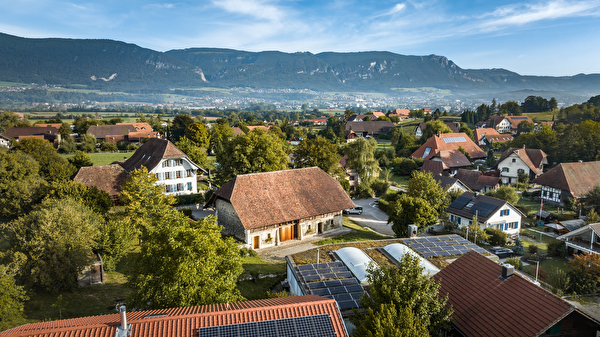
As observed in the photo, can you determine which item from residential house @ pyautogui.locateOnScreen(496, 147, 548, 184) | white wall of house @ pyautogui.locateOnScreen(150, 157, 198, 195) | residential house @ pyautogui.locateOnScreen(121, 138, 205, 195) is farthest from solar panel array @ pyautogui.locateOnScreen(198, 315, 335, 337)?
residential house @ pyautogui.locateOnScreen(496, 147, 548, 184)

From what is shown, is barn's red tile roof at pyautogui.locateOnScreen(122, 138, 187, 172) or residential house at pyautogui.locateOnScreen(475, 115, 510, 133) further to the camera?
residential house at pyautogui.locateOnScreen(475, 115, 510, 133)

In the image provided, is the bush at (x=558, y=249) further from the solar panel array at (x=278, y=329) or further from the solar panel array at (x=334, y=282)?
the solar panel array at (x=278, y=329)

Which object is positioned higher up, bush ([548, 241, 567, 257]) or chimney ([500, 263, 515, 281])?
chimney ([500, 263, 515, 281])

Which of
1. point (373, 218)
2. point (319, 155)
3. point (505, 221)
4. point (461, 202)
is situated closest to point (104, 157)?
point (319, 155)

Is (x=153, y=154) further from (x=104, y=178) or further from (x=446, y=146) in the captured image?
(x=446, y=146)

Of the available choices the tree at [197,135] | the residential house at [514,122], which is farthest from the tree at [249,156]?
the residential house at [514,122]

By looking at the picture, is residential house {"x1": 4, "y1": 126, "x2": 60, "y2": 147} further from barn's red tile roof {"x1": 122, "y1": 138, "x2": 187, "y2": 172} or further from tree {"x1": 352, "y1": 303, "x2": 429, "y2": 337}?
tree {"x1": 352, "y1": 303, "x2": 429, "y2": 337}
